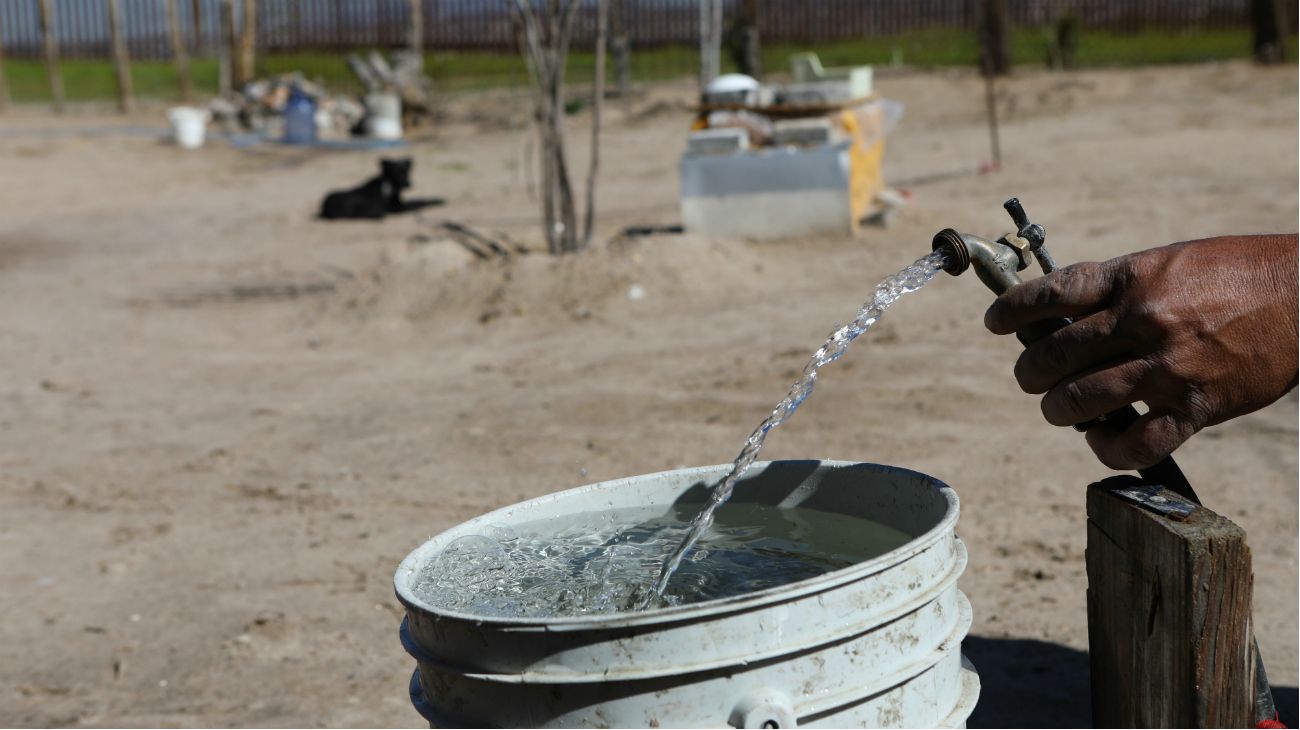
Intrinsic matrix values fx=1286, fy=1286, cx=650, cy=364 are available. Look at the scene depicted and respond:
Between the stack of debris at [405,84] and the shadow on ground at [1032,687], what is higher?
the stack of debris at [405,84]

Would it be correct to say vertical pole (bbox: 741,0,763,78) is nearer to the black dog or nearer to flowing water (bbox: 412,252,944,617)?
the black dog

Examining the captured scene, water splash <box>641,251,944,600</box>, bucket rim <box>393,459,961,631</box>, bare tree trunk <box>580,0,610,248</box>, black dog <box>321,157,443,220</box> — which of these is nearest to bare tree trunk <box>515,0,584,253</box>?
bare tree trunk <box>580,0,610,248</box>

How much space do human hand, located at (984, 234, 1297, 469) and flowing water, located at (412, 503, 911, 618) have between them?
431 mm

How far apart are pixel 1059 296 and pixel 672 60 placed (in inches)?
942

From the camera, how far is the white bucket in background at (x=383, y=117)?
742 inches

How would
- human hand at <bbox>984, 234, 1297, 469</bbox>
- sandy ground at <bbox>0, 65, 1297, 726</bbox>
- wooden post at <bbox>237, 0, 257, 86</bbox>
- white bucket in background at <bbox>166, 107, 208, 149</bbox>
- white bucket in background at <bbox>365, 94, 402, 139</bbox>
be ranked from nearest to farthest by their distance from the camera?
human hand at <bbox>984, 234, 1297, 469</bbox> < sandy ground at <bbox>0, 65, 1297, 726</bbox> < white bucket in background at <bbox>166, 107, 208, 149</bbox> < white bucket in background at <bbox>365, 94, 402, 139</bbox> < wooden post at <bbox>237, 0, 257, 86</bbox>

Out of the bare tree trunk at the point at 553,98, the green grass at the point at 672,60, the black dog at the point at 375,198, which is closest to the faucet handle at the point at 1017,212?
the bare tree trunk at the point at 553,98

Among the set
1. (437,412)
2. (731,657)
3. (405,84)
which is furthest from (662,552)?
(405,84)

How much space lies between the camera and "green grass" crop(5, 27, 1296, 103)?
20016mm

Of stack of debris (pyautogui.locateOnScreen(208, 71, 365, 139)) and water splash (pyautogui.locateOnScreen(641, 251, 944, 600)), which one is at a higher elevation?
water splash (pyautogui.locateOnScreen(641, 251, 944, 600))

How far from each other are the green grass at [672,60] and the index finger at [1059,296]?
50.2 ft

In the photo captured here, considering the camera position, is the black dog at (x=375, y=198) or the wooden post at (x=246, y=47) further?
the wooden post at (x=246, y=47)

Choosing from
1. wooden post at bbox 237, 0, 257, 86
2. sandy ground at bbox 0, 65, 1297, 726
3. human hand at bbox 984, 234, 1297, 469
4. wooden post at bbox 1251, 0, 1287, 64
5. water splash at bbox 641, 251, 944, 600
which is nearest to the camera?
human hand at bbox 984, 234, 1297, 469

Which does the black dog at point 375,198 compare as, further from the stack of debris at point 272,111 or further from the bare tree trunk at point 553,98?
the stack of debris at point 272,111
